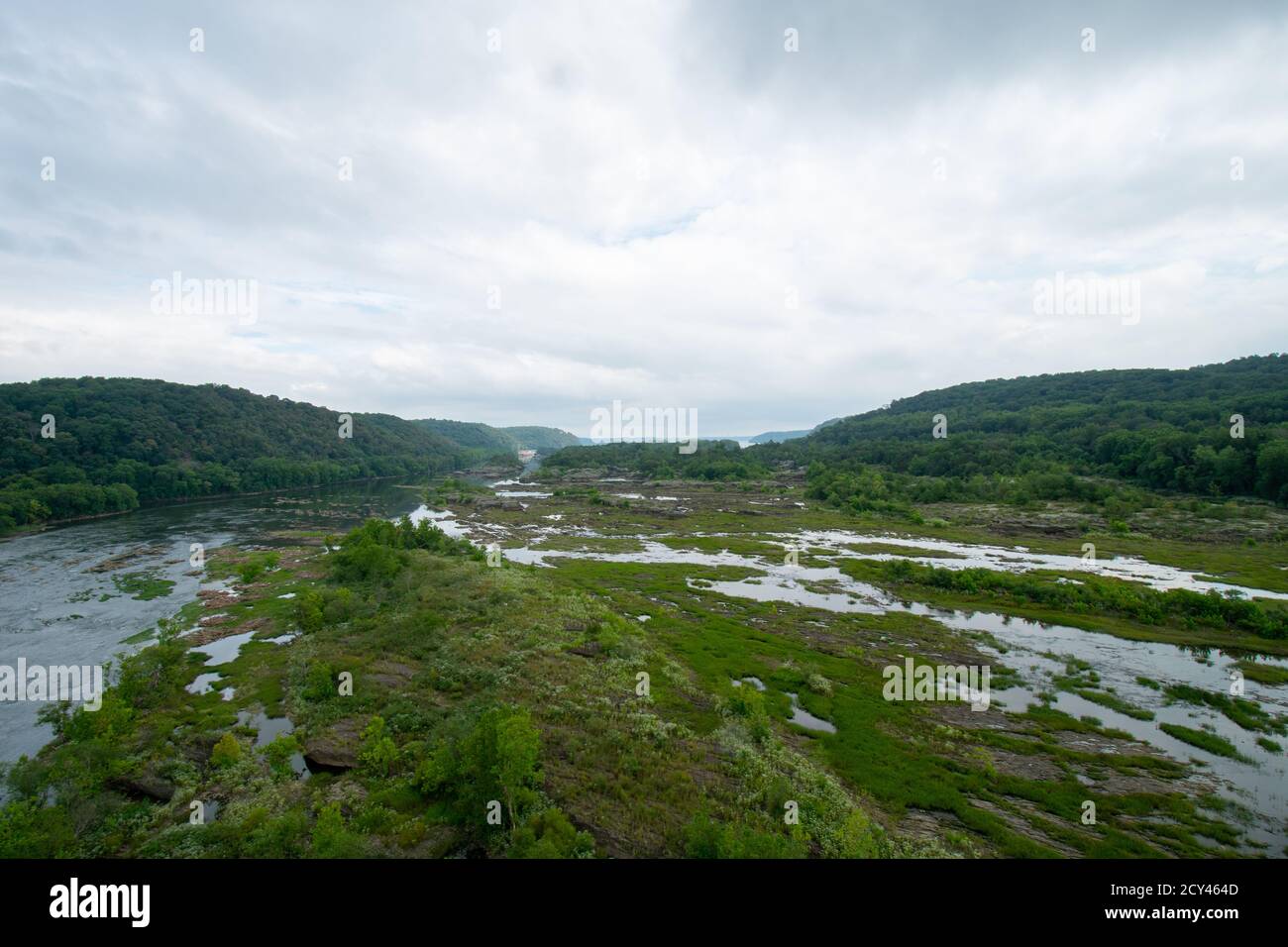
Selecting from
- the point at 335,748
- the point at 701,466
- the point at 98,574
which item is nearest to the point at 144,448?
the point at 98,574

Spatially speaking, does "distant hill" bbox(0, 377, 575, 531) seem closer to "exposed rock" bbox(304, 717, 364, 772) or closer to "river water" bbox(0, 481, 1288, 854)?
"river water" bbox(0, 481, 1288, 854)

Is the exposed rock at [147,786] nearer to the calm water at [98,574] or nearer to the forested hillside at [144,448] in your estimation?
the calm water at [98,574]

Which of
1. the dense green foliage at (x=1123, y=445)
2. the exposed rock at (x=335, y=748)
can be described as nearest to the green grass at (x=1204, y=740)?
the exposed rock at (x=335, y=748)

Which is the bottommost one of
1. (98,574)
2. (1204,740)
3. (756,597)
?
(1204,740)

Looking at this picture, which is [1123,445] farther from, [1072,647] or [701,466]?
[1072,647]

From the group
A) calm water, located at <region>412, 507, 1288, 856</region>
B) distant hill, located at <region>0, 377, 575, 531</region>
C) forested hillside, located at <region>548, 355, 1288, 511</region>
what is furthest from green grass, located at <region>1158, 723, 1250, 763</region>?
distant hill, located at <region>0, 377, 575, 531</region>
